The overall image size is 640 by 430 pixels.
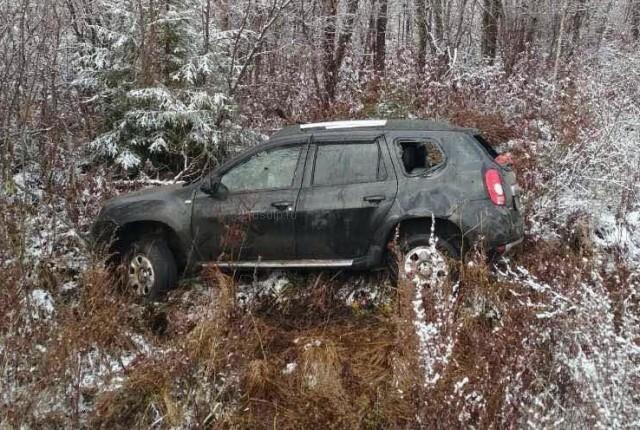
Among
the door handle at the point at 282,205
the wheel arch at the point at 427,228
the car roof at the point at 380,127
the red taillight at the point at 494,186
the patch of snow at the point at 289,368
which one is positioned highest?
the car roof at the point at 380,127

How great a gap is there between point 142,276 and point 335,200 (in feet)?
7.09

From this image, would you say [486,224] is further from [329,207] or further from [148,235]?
[148,235]

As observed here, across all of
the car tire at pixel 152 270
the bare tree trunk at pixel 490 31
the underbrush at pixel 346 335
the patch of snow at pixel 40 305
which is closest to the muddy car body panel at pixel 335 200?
the car tire at pixel 152 270

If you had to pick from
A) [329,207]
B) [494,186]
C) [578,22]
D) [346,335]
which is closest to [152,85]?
[329,207]

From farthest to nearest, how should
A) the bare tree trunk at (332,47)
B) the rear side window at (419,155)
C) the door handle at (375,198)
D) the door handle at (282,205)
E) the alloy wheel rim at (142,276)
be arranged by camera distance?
the bare tree trunk at (332,47) < the alloy wheel rim at (142,276) < the door handle at (282,205) < the rear side window at (419,155) < the door handle at (375,198)

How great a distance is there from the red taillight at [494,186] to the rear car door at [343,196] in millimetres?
841

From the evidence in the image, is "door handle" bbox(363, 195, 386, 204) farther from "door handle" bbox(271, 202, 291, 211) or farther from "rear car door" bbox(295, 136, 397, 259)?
"door handle" bbox(271, 202, 291, 211)

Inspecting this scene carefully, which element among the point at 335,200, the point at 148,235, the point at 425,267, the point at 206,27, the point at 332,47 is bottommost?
the point at 148,235

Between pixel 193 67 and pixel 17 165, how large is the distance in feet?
10.1

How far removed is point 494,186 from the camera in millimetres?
5078

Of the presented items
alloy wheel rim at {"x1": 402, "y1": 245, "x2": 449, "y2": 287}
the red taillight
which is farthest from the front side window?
the red taillight

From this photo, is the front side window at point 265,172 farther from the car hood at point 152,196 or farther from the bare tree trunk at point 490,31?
the bare tree trunk at point 490,31

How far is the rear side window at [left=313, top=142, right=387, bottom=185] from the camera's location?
211 inches

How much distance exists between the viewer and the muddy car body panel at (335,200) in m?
5.08
